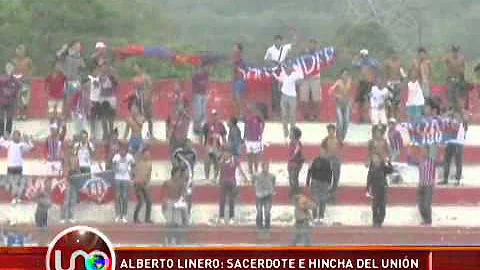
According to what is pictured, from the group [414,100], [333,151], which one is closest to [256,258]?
[333,151]

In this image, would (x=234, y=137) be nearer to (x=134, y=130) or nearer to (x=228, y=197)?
(x=228, y=197)

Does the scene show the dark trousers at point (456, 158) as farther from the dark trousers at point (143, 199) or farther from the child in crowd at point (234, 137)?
the dark trousers at point (143, 199)

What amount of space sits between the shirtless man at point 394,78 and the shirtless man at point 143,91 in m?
1.70

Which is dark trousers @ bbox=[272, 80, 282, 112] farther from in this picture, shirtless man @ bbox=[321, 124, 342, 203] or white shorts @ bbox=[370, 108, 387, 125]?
white shorts @ bbox=[370, 108, 387, 125]

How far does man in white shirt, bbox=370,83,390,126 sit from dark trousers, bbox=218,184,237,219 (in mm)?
1148

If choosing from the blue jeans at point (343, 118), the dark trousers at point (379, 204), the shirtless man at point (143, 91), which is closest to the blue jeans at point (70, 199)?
the shirtless man at point (143, 91)

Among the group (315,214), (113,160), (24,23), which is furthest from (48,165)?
(315,214)

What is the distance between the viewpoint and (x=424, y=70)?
8.67 m

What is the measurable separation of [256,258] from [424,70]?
3.16 m

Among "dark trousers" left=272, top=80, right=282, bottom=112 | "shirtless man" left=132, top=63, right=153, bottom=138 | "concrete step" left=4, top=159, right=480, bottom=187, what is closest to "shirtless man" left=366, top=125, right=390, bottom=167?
"concrete step" left=4, top=159, right=480, bottom=187

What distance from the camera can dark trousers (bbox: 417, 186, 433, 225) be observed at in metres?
8.55

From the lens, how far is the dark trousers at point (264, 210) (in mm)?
8211

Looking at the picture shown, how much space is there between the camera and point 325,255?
6.01m

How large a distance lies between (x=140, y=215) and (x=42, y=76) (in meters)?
1.22
